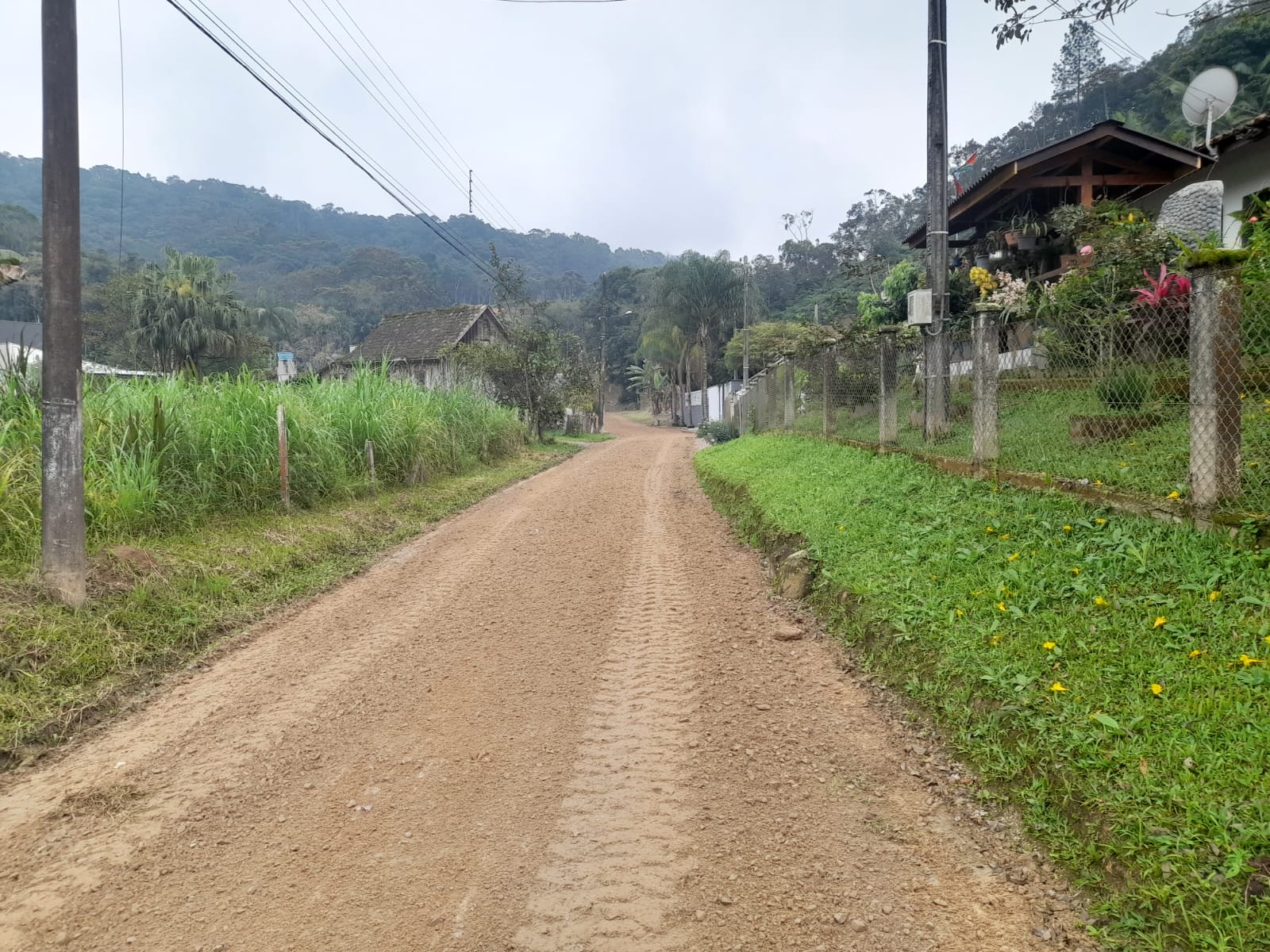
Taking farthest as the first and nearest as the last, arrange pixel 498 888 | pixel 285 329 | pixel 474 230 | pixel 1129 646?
pixel 474 230 → pixel 285 329 → pixel 1129 646 → pixel 498 888

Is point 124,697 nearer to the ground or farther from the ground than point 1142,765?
nearer to the ground

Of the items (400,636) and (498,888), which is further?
(400,636)

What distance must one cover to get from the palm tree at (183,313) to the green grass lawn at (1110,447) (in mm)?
33098

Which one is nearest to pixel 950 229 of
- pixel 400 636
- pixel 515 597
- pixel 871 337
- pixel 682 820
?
pixel 871 337

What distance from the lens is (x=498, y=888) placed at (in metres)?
2.58

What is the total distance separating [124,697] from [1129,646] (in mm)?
5328

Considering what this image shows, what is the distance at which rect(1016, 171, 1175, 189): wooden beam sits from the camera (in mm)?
12250

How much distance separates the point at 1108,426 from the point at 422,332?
29.9 meters

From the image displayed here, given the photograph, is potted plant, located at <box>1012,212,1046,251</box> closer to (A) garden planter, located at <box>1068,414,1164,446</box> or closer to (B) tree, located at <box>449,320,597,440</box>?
(A) garden planter, located at <box>1068,414,1164,446</box>

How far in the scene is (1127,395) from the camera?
5.82 meters

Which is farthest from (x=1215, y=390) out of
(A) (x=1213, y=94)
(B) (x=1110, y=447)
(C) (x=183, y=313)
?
(C) (x=183, y=313)

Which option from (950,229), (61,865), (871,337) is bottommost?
(61,865)

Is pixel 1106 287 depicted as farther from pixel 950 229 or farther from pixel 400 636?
pixel 950 229

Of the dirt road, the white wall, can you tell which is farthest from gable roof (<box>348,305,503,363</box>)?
the dirt road
